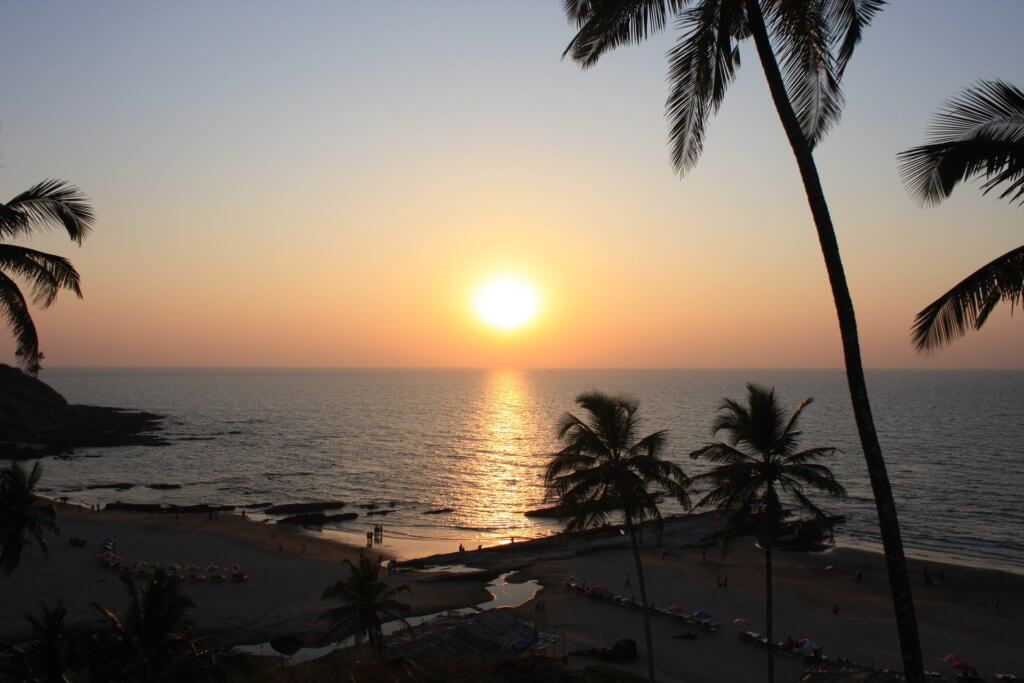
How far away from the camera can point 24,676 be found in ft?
41.8

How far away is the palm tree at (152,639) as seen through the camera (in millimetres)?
15859

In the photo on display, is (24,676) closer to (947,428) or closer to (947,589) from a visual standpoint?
(947,589)

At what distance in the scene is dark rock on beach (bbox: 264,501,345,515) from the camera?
65662 millimetres

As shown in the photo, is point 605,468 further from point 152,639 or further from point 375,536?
point 375,536

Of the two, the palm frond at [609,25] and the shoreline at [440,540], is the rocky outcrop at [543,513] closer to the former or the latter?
the shoreline at [440,540]

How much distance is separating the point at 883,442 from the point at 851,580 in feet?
224

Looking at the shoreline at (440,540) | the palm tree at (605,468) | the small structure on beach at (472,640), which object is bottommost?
the shoreline at (440,540)

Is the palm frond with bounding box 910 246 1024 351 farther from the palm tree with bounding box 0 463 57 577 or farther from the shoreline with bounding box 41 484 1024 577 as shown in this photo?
the shoreline with bounding box 41 484 1024 577

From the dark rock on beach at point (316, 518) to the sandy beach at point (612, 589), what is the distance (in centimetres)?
338

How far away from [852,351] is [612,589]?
35.1m

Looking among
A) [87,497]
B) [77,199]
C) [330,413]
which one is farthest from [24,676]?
[330,413]

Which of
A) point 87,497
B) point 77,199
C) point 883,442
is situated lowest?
point 87,497

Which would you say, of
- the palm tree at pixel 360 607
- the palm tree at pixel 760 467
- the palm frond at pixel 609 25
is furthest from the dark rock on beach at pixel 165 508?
the palm frond at pixel 609 25

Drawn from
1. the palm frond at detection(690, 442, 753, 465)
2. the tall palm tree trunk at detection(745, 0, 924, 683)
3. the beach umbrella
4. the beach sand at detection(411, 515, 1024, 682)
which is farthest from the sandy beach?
the tall palm tree trunk at detection(745, 0, 924, 683)
